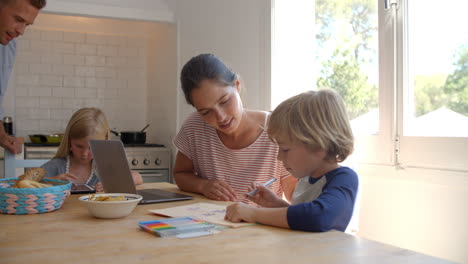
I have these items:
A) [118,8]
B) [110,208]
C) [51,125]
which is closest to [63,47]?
[51,125]

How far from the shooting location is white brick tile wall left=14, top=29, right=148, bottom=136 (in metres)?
→ 4.90

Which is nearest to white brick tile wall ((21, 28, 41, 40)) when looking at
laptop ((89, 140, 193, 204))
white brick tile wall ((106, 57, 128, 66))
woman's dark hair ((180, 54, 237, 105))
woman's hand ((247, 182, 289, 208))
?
white brick tile wall ((106, 57, 128, 66))

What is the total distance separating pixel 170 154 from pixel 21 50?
188cm

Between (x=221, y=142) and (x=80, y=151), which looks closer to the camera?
(x=221, y=142)

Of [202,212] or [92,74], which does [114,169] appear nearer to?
[202,212]

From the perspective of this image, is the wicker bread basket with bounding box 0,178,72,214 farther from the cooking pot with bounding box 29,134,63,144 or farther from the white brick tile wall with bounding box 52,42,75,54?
the white brick tile wall with bounding box 52,42,75,54

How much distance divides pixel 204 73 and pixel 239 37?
5.57 feet

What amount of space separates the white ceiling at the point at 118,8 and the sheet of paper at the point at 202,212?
3113 mm

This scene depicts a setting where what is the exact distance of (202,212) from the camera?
1.54m

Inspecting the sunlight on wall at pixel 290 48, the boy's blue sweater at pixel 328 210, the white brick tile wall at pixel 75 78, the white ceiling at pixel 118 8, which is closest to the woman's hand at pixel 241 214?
the boy's blue sweater at pixel 328 210

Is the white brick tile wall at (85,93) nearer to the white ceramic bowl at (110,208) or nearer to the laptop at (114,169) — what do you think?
the laptop at (114,169)

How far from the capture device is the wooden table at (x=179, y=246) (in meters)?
1.02

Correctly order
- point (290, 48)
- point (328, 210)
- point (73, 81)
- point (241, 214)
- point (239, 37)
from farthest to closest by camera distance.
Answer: point (73, 81) < point (239, 37) < point (290, 48) < point (241, 214) < point (328, 210)

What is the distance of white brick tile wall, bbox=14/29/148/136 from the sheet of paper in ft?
12.3
